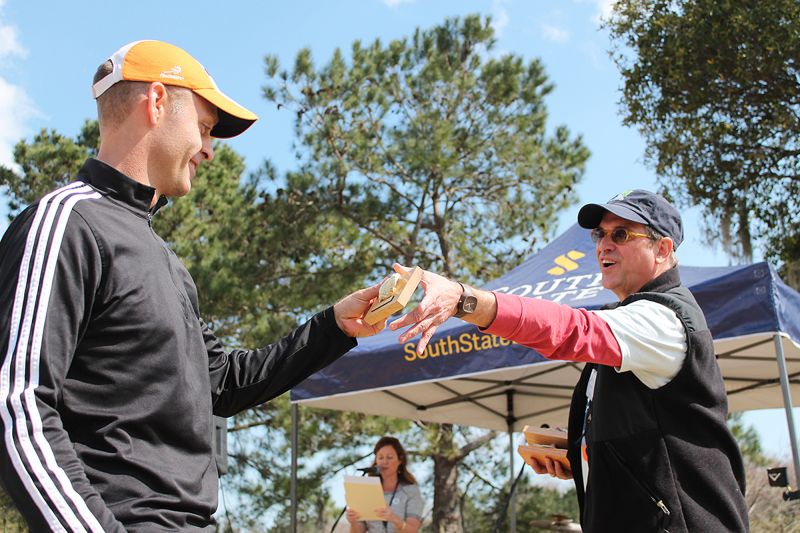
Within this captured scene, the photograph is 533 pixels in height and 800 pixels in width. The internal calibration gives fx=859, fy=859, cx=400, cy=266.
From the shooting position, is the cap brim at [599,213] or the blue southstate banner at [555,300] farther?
the blue southstate banner at [555,300]

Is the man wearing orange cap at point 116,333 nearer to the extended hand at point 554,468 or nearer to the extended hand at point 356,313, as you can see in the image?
the extended hand at point 356,313

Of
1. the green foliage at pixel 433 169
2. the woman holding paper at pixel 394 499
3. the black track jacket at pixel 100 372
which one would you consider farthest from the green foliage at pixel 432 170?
the black track jacket at pixel 100 372

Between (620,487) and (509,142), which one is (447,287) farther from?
(509,142)

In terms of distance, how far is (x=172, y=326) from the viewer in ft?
5.45

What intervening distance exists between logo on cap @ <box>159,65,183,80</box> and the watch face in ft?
2.67

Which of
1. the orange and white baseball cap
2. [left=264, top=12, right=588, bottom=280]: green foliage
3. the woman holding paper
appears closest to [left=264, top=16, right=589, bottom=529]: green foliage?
[left=264, top=12, right=588, bottom=280]: green foliage

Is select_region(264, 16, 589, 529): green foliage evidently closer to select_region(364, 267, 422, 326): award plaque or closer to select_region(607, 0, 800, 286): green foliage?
select_region(607, 0, 800, 286): green foliage

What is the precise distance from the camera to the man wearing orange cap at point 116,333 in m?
1.39

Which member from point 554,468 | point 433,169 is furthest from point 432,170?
point 554,468

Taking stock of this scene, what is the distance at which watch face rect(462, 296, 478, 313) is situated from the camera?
2.02 m

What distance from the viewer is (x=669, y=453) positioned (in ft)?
7.43

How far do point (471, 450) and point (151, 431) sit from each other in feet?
37.4

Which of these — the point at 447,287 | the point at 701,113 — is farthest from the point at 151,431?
the point at 701,113

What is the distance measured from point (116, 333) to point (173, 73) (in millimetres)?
611
